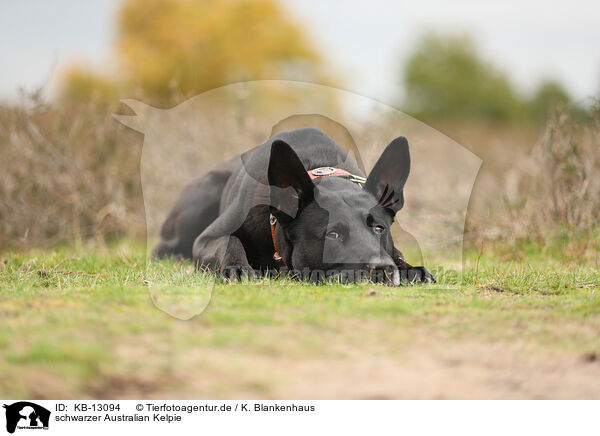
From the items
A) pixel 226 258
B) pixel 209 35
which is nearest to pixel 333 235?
pixel 226 258

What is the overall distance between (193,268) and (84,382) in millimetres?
2586

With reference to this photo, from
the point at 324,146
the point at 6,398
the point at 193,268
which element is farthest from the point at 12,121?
the point at 6,398

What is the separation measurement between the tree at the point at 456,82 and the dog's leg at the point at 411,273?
40.7 metres

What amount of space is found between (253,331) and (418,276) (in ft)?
5.98

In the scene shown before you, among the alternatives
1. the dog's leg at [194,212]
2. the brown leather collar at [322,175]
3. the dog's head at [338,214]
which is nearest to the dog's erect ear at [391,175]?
the dog's head at [338,214]

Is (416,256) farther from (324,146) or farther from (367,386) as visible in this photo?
(367,386)

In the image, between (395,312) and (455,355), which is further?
(395,312)

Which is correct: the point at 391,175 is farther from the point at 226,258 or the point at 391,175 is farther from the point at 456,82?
the point at 456,82

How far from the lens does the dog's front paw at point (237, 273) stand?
13.8ft
